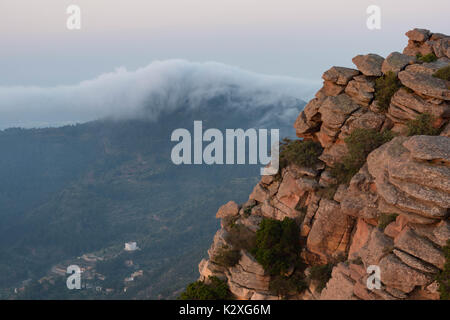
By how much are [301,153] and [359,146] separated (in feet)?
19.0

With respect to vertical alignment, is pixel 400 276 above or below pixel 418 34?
below

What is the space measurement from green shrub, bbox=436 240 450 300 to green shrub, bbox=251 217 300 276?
1181 centimetres

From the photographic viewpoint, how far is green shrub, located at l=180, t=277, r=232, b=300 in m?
30.0

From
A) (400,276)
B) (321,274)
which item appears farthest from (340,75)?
(400,276)

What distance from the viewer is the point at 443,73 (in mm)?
29234

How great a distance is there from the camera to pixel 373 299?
20.0 meters

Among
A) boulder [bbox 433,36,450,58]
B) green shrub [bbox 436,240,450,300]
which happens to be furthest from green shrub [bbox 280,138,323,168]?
green shrub [bbox 436,240,450,300]

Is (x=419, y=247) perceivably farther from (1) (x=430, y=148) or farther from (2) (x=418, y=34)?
(2) (x=418, y=34)

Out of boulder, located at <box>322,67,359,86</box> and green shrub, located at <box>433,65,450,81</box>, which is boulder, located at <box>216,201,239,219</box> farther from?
green shrub, located at <box>433,65,450,81</box>
